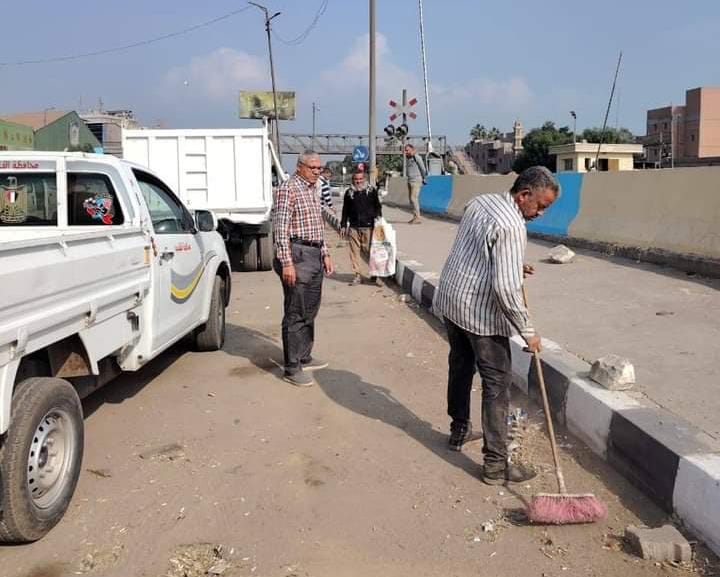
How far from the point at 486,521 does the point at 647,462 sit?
0.92 m

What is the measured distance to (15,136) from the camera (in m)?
26.4

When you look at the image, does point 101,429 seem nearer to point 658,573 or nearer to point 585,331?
point 658,573

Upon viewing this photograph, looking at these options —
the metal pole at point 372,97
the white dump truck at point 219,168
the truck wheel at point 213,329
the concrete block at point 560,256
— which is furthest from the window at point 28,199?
the metal pole at point 372,97

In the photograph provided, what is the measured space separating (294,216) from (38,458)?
2.94m

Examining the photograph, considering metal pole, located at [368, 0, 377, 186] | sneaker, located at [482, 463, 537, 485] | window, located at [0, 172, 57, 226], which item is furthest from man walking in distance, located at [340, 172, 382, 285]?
metal pole, located at [368, 0, 377, 186]

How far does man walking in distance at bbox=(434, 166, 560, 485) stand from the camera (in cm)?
361

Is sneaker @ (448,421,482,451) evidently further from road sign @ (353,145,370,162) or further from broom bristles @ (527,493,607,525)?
road sign @ (353,145,370,162)

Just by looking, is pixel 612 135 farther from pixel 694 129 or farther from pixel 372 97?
pixel 372 97

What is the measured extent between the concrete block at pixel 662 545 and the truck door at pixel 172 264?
3.35m

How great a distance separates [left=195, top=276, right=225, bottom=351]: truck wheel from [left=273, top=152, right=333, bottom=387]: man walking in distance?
1146 mm

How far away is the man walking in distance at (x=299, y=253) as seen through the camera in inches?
223

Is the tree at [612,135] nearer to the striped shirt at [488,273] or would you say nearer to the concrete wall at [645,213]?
the concrete wall at [645,213]

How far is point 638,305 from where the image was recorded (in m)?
7.55

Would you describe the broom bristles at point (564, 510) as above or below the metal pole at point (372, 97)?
below
